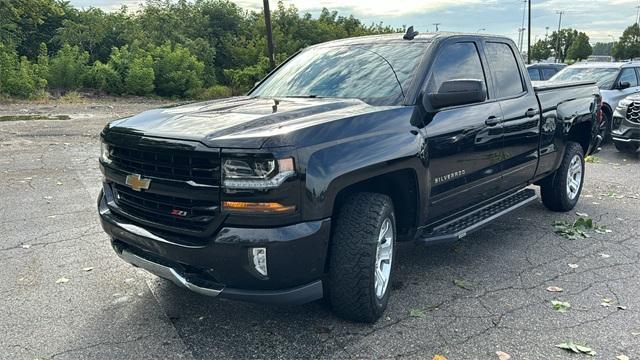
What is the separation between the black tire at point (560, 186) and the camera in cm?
623

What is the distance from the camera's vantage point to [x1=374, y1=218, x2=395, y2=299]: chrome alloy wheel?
3639 mm

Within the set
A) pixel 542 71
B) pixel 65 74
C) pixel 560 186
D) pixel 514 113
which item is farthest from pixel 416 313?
pixel 65 74

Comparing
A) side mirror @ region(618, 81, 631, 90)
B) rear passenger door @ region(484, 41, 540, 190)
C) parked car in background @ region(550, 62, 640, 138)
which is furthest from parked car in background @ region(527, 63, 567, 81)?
rear passenger door @ region(484, 41, 540, 190)

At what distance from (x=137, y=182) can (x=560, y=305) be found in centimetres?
302

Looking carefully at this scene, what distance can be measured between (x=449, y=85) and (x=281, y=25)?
4157 cm

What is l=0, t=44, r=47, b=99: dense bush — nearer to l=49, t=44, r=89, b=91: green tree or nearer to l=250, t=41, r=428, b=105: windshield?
l=49, t=44, r=89, b=91: green tree

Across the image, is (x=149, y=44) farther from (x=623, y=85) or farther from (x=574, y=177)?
(x=574, y=177)

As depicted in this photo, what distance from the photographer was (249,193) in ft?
9.66

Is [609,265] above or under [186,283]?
under

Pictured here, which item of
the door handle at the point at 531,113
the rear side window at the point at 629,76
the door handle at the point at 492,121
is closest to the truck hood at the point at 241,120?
the door handle at the point at 492,121

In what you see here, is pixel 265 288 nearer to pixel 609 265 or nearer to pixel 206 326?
pixel 206 326

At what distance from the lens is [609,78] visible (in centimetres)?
1224

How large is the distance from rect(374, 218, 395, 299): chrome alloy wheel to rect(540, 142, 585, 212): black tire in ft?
10.8

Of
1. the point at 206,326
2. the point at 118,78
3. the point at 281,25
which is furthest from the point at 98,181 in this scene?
the point at 281,25
